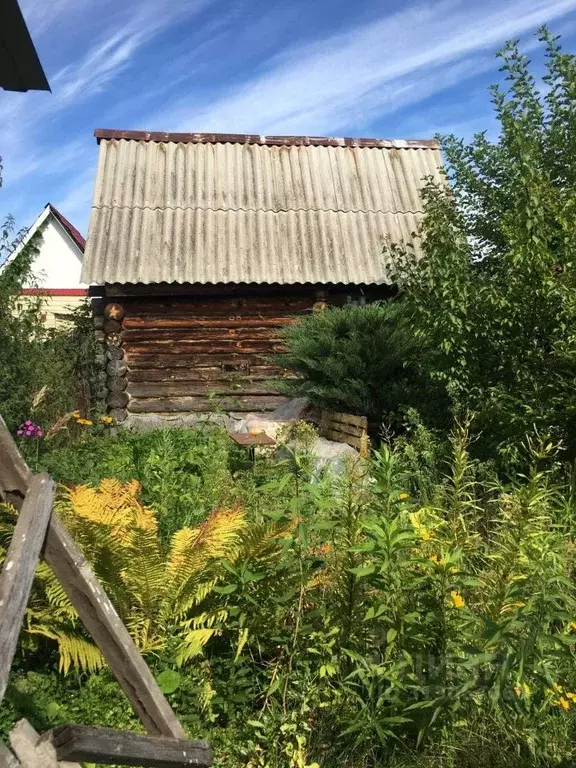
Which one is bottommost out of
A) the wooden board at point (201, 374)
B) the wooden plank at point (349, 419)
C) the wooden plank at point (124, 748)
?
the wooden plank at point (124, 748)

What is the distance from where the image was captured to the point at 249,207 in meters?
11.7

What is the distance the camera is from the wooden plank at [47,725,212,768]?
6.63 ft

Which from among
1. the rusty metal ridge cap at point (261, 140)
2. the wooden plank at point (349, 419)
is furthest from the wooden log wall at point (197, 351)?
the rusty metal ridge cap at point (261, 140)

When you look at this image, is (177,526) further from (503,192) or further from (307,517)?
(503,192)

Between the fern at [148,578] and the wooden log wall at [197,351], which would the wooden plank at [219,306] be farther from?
the fern at [148,578]

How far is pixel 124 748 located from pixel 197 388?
882 cm

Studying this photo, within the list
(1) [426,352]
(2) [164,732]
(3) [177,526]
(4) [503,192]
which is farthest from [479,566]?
(4) [503,192]

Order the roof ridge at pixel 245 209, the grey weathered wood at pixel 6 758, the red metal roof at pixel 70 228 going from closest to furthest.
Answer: the grey weathered wood at pixel 6 758 < the roof ridge at pixel 245 209 < the red metal roof at pixel 70 228

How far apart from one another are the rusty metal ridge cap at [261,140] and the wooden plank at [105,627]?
1121 centimetres

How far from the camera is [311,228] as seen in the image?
37.4ft

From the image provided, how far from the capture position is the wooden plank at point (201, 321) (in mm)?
10703

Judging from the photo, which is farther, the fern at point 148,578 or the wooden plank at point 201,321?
the wooden plank at point 201,321

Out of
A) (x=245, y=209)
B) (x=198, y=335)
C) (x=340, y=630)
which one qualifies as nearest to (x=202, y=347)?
(x=198, y=335)

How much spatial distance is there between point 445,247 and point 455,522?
12.1ft
